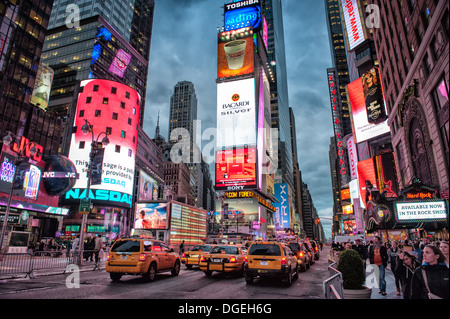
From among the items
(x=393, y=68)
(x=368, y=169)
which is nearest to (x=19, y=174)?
(x=393, y=68)

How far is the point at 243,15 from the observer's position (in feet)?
362

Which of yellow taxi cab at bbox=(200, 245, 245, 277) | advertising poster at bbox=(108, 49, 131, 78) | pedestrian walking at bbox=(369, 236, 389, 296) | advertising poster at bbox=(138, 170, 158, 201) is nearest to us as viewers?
pedestrian walking at bbox=(369, 236, 389, 296)

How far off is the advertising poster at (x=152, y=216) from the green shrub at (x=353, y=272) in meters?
30.5

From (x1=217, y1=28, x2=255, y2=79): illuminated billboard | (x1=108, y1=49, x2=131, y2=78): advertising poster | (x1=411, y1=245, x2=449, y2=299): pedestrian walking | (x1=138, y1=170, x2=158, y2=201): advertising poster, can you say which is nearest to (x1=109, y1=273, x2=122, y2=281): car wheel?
(x1=411, y1=245, x2=449, y2=299): pedestrian walking

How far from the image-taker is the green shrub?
7742 mm

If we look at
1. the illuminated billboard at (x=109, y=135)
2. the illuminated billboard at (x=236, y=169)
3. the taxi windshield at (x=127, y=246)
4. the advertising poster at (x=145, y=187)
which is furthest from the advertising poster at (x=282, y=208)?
the taxi windshield at (x=127, y=246)

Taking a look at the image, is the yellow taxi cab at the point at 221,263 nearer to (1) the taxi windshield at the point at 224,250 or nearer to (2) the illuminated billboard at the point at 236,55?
(1) the taxi windshield at the point at 224,250

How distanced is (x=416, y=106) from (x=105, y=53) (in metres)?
96.7

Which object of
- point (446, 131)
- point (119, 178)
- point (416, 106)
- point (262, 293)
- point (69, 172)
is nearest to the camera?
point (262, 293)

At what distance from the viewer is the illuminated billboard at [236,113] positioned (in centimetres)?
9212

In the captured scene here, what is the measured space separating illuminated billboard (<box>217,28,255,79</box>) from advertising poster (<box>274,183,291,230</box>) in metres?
65.7

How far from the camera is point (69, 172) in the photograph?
36.9 meters

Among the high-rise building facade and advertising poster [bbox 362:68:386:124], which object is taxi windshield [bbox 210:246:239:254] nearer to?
the high-rise building facade

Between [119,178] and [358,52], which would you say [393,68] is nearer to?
[358,52]
